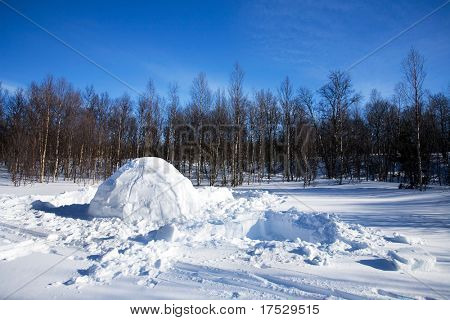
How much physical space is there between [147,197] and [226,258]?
439 cm

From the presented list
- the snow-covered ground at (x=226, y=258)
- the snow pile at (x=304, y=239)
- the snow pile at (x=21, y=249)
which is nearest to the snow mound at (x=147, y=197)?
the snow-covered ground at (x=226, y=258)

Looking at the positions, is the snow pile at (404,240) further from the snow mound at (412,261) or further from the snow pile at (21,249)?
the snow pile at (21,249)

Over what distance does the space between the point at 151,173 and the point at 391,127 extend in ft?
115

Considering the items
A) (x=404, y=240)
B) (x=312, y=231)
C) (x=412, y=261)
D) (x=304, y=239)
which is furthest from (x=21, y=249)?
(x=404, y=240)

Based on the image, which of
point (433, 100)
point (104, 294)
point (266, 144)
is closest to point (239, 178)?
point (266, 144)

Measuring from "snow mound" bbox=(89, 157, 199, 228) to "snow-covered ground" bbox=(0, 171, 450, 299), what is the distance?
431 mm

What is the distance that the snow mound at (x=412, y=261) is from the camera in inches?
185

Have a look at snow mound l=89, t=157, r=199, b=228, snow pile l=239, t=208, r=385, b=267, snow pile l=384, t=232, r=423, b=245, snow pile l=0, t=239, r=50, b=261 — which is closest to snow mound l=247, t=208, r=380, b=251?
snow pile l=239, t=208, r=385, b=267

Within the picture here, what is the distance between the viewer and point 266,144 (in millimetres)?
37562

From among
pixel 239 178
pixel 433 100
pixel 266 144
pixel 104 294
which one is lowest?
pixel 104 294

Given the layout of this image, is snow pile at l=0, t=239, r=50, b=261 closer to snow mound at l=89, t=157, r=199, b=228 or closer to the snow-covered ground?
the snow-covered ground

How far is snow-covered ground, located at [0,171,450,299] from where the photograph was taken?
3912 millimetres

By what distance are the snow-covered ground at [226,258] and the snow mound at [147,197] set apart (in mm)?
431

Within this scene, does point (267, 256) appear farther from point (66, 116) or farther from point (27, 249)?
point (66, 116)
